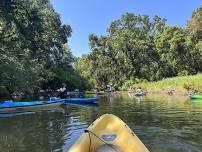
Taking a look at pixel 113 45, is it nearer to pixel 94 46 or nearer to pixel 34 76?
pixel 94 46

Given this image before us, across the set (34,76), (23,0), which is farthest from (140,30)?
(23,0)

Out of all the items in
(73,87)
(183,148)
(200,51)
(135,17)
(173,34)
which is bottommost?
(183,148)

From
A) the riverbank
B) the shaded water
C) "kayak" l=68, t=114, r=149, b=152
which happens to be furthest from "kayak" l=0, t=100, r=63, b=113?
the riverbank

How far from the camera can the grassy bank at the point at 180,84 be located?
42969 mm

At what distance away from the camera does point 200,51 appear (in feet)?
177

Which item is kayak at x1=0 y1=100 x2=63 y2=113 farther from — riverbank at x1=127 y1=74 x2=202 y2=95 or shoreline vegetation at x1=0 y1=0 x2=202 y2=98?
riverbank at x1=127 y1=74 x2=202 y2=95

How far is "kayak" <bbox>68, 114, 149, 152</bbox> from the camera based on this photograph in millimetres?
8172

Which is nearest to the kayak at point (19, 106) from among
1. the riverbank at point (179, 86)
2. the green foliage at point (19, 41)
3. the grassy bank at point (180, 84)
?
the green foliage at point (19, 41)

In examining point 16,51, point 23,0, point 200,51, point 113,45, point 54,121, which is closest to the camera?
point 54,121

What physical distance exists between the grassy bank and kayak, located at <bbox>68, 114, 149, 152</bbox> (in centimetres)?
3419

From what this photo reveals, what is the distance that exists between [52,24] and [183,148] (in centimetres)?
4561

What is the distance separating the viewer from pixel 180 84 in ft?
153

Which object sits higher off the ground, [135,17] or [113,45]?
[135,17]

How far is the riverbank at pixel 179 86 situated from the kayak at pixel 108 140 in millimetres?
33900
